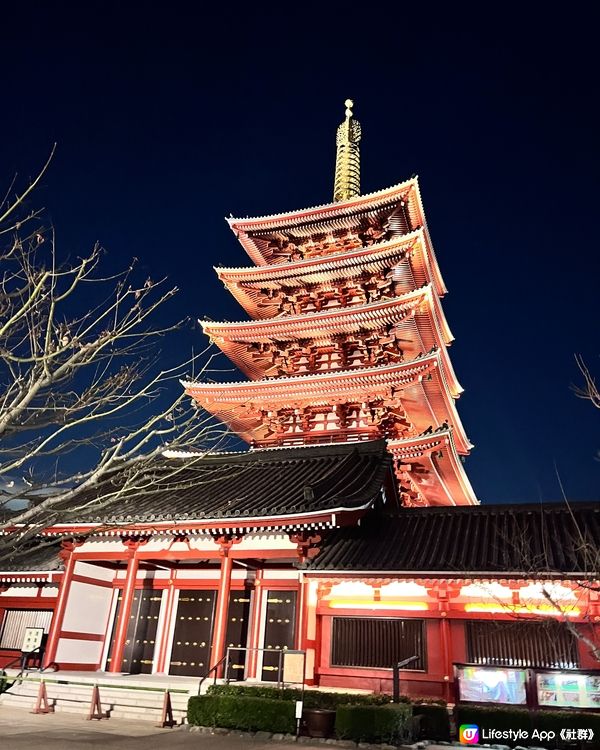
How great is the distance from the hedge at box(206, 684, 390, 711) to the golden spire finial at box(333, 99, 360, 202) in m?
25.0

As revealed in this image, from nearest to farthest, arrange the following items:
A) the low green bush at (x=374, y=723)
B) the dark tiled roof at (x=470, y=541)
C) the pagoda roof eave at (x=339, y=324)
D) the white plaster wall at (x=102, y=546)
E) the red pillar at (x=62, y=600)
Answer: the low green bush at (x=374, y=723) < the dark tiled roof at (x=470, y=541) < the red pillar at (x=62, y=600) < the white plaster wall at (x=102, y=546) < the pagoda roof eave at (x=339, y=324)

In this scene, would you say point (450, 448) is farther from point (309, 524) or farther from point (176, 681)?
point (176, 681)

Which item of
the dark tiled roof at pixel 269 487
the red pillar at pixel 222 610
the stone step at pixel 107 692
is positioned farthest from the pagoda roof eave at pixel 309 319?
the stone step at pixel 107 692

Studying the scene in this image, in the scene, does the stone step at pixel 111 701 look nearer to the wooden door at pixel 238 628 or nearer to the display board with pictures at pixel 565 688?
the wooden door at pixel 238 628

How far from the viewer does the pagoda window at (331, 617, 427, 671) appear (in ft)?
44.8

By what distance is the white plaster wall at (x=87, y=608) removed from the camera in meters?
17.4

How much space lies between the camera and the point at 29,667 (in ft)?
58.0

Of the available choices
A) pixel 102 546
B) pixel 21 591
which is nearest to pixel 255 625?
pixel 102 546

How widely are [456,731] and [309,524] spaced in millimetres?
5345

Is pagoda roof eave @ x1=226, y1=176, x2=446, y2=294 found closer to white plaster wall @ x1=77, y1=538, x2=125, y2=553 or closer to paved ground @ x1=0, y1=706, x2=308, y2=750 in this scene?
white plaster wall @ x1=77, y1=538, x2=125, y2=553

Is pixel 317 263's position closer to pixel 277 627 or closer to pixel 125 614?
pixel 277 627

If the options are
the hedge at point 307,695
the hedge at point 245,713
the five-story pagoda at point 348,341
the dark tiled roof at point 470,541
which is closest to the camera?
the hedge at point 245,713

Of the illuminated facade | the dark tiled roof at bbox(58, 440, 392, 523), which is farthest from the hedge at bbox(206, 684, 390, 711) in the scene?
the dark tiled roof at bbox(58, 440, 392, 523)

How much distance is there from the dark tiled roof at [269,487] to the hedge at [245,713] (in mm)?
4155
